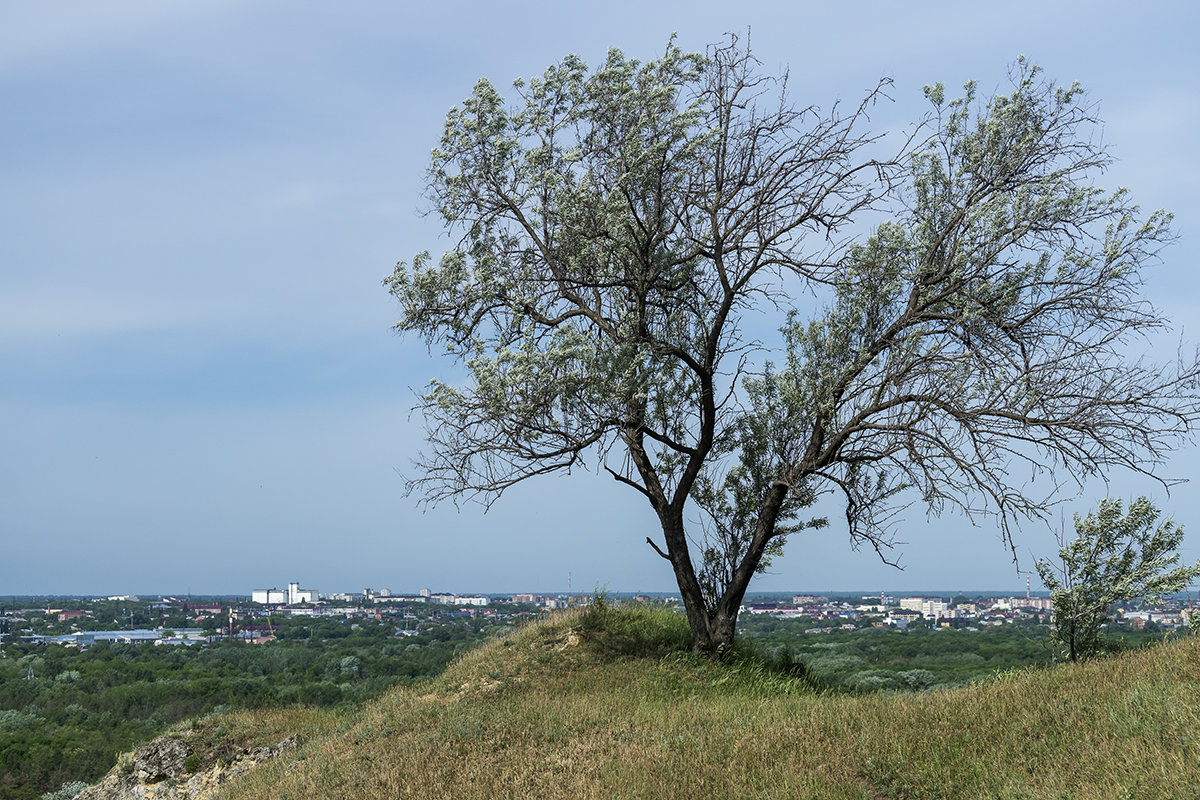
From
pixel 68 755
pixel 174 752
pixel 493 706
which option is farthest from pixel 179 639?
pixel 493 706

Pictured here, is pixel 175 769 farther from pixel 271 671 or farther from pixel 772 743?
pixel 271 671

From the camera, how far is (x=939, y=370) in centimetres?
1448

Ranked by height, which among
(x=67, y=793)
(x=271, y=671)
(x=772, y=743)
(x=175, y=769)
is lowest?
(x=271, y=671)

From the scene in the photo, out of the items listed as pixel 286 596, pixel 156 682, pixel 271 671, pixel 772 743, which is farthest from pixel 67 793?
pixel 286 596

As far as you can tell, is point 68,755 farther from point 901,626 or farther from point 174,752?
point 901,626

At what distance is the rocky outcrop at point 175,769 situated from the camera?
14664 millimetres

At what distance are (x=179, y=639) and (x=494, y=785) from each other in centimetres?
9557

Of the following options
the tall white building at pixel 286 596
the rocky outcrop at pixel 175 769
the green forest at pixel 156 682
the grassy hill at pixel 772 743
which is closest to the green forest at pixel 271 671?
the green forest at pixel 156 682

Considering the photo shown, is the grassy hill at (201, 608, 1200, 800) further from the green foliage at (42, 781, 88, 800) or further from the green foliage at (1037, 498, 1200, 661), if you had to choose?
the green foliage at (42, 781, 88, 800)

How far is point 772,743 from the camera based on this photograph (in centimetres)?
882

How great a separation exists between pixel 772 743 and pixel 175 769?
11910mm

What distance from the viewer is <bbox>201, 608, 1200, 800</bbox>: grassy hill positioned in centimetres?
701

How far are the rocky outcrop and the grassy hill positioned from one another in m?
2.73

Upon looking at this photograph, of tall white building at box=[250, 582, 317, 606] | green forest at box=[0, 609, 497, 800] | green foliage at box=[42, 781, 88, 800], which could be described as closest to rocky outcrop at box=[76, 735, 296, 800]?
green forest at box=[0, 609, 497, 800]
